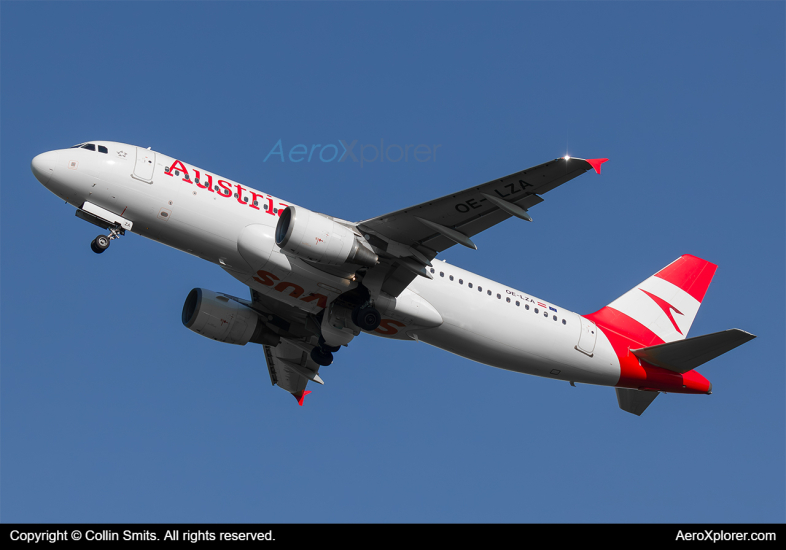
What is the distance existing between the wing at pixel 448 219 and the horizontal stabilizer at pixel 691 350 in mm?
10312

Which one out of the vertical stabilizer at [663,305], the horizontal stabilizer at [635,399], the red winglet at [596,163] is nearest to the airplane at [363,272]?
the red winglet at [596,163]

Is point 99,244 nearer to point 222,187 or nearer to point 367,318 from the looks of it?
point 222,187

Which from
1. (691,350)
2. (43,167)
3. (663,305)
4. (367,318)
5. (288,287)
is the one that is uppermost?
(43,167)

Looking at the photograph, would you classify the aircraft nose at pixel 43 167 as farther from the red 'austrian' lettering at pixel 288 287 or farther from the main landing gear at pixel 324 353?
the main landing gear at pixel 324 353

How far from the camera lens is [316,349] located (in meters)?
31.5

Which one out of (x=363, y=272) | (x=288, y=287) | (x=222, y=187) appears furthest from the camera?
(x=288, y=287)

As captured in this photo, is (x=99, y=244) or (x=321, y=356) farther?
(x=321, y=356)

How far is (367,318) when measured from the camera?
27.1 m

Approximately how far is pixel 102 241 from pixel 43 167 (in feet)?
9.93

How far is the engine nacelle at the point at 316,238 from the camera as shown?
81.5 ft

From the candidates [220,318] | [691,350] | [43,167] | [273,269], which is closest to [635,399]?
[691,350]

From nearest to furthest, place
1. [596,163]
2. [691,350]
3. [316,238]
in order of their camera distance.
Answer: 1. [596,163]
2. [316,238]
3. [691,350]

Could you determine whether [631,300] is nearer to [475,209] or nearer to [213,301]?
[475,209]

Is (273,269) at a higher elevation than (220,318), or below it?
below
